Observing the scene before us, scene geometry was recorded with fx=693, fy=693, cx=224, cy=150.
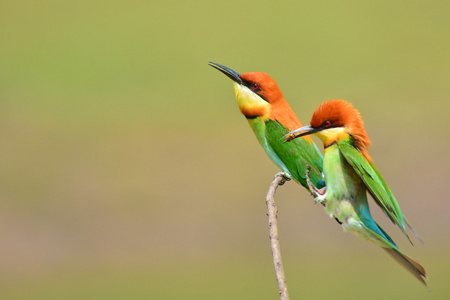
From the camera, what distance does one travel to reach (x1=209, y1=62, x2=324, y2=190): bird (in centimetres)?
201

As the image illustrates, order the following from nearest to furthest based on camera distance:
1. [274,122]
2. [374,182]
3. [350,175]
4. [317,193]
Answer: [374,182]
[350,175]
[317,193]
[274,122]

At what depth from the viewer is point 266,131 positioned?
2182 millimetres

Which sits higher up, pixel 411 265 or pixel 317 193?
pixel 317 193

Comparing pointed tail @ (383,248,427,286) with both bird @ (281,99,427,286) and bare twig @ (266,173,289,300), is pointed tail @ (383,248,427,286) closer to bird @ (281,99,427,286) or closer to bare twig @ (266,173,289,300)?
bird @ (281,99,427,286)

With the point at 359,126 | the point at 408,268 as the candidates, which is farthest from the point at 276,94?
the point at 408,268

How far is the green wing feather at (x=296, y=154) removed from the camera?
2.13 meters

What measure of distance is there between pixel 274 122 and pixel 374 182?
58 cm

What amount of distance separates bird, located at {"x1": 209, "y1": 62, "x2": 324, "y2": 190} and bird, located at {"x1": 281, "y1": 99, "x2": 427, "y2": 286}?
0.28 metres

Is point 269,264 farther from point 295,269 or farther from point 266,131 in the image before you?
point 266,131

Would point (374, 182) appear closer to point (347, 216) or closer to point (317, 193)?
point (347, 216)

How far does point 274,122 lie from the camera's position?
2.11 metres

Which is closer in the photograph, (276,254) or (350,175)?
(276,254)

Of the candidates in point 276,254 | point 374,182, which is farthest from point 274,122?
point 276,254

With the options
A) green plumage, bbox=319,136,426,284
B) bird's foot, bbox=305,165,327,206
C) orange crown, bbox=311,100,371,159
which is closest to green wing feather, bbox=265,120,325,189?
bird's foot, bbox=305,165,327,206
